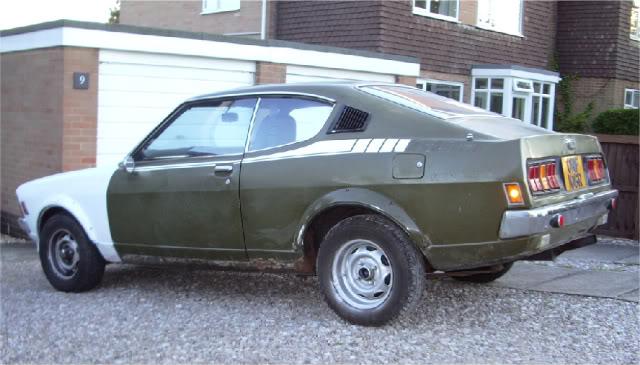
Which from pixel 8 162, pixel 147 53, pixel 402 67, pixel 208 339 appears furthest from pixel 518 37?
pixel 208 339

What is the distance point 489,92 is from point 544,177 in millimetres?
12926

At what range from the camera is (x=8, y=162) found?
1040 centimetres

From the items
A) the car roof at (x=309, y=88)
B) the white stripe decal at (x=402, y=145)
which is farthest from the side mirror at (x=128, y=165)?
the white stripe decal at (x=402, y=145)

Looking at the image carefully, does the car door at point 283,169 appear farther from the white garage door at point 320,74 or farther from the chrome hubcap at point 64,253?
the white garage door at point 320,74

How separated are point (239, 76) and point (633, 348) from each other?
24.2ft

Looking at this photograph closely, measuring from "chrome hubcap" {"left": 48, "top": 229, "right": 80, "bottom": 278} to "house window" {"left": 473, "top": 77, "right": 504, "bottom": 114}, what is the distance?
1255cm

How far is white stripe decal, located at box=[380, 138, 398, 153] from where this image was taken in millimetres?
5125

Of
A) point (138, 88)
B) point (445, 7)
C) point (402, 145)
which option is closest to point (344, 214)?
point (402, 145)

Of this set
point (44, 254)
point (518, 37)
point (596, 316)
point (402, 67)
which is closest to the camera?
point (596, 316)

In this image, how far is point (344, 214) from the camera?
5414mm

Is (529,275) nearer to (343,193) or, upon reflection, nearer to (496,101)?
(343,193)

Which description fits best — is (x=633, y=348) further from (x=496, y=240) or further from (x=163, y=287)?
(x=163, y=287)

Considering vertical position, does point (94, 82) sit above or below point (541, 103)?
below

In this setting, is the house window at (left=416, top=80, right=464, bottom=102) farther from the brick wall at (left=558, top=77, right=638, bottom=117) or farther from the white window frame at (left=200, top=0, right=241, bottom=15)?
the brick wall at (left=558, top=77, right=638, bottom=117)
